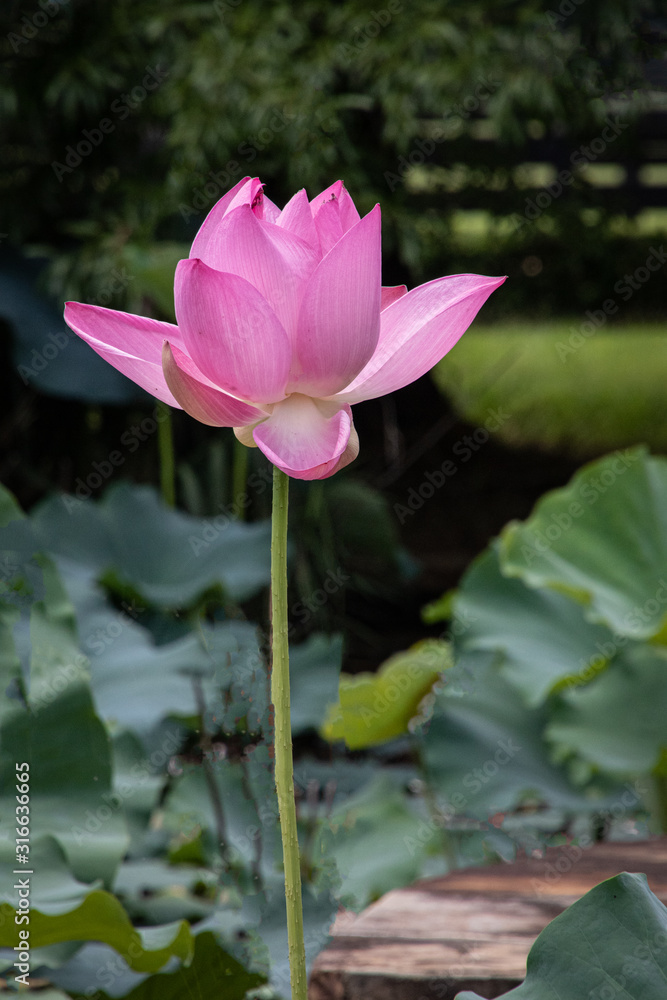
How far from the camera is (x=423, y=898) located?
27.2 inches

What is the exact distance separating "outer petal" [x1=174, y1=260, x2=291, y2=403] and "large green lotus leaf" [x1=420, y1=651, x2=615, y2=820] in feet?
3.56

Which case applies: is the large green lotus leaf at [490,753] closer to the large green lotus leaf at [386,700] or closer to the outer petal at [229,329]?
the large green lotus leaf at [386,700]

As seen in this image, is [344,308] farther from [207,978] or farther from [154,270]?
[154,270]

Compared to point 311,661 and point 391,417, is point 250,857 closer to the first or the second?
point 311,661

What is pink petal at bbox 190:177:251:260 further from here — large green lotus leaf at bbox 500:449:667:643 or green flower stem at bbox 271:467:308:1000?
large green lotus leaf at bbox 500:449:667:643

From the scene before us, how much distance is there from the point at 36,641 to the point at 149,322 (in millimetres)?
412

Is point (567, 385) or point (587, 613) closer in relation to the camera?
point (587, 613)
